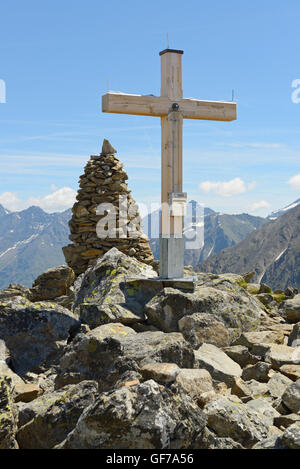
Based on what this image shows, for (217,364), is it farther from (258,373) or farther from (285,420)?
(285,420)

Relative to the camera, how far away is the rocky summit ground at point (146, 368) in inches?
173

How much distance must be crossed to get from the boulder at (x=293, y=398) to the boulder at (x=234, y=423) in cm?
78

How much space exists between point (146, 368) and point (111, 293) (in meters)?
4.20

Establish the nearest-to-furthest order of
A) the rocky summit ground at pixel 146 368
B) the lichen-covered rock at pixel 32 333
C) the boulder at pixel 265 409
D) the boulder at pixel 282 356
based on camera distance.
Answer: the rocky summit ground at pixel 146 368 → the boulder at pixel 265 409 → the lichen-covered rock at pixel 32 333 → the boulder at pixel 282 356

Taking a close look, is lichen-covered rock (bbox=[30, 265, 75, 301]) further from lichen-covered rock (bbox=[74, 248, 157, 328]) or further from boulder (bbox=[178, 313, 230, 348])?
boulder (bbox=[178, 313, 230, 348])

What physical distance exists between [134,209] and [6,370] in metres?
14.0

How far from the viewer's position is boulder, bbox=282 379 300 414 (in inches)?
235

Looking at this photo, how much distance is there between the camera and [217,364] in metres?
7.36

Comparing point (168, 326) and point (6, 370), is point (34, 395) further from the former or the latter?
point (168, 326)

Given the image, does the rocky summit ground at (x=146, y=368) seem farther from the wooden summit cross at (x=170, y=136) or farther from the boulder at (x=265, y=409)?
the wooden summit cross at (x=170, y=136)

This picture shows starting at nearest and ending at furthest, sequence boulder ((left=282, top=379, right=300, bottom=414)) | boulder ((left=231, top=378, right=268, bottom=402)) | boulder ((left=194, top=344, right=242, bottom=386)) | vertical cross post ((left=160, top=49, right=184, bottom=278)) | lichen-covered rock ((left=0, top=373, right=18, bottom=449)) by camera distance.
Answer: lichen-covered rock ((left=0, top=373, right=18, bottom=449)), boulder ((left=282, top=379, right=300, bottom=414)), boulder ((left=231, top=378, right=268, bottom=402)), boulder ((left=194, top=344, right=242, bottom=386)), vertical cross post ((left=160, top=49, right=184, bottom=278))

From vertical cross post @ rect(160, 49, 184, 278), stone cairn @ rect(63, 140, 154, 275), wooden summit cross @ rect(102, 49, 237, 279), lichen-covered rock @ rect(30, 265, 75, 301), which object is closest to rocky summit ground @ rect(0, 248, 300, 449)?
wooden summit cross @ rect(102, 49, 237, 279)

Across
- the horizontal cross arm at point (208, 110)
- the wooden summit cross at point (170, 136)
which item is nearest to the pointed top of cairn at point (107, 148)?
the horizontal cross arm at point (208, 110)

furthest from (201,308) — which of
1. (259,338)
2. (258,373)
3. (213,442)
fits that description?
(213,442)
